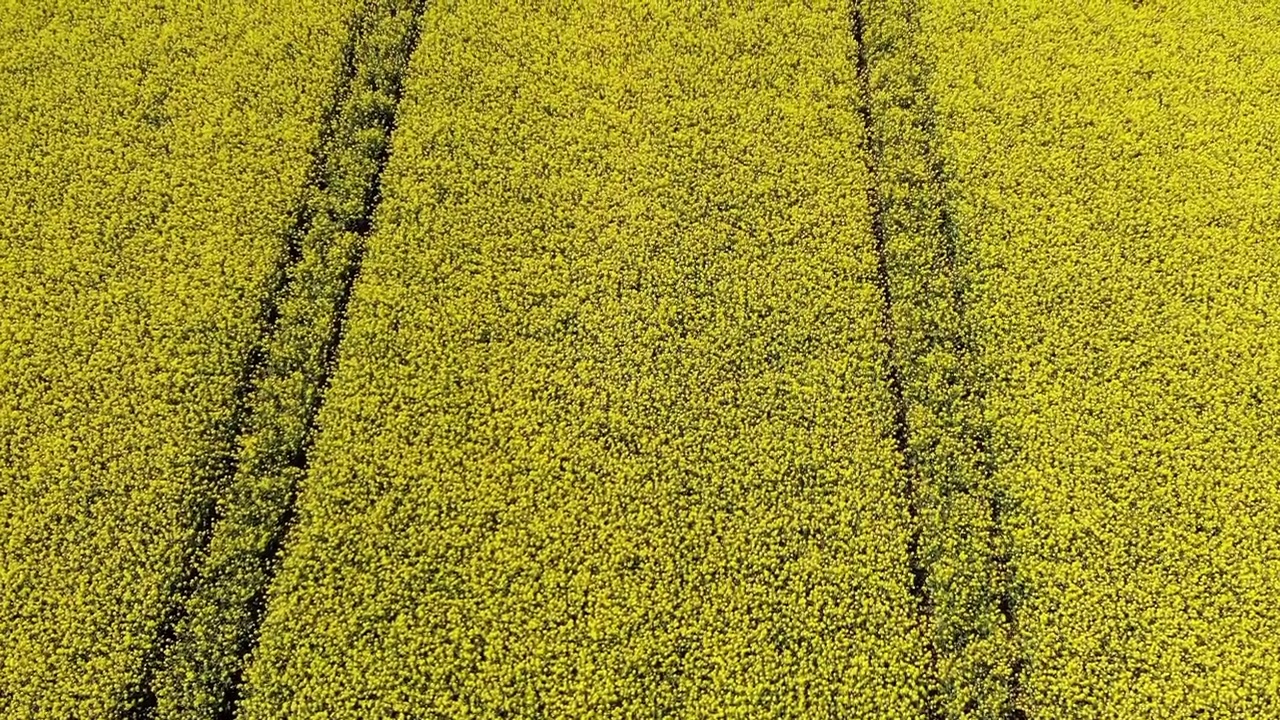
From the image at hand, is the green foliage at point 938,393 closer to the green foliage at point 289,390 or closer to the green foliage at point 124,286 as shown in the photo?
the green foliage at point 289,390

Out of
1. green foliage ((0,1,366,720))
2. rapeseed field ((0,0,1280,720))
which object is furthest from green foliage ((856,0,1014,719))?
green foliage ((0,1,366,720))

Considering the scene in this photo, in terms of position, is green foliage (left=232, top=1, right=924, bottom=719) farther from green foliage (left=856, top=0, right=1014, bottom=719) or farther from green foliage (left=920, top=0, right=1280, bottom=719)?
green foliage (left=920, top=0, right=1280, bottom=719)

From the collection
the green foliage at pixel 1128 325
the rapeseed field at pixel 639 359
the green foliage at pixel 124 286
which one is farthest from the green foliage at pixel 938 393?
the green foliage at pixel 124 286

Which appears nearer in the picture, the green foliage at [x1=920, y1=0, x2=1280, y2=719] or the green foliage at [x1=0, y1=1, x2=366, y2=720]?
the green foliage at [x1=920, y1=0, x2=1280, y2=719]

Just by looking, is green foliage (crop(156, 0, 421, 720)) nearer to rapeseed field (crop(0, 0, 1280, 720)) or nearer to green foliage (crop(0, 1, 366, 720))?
rapeseed field (crop(0, 0, 1280, 720))

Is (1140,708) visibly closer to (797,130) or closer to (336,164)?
(797,130)

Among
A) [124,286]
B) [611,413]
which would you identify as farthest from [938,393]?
[124,286]
